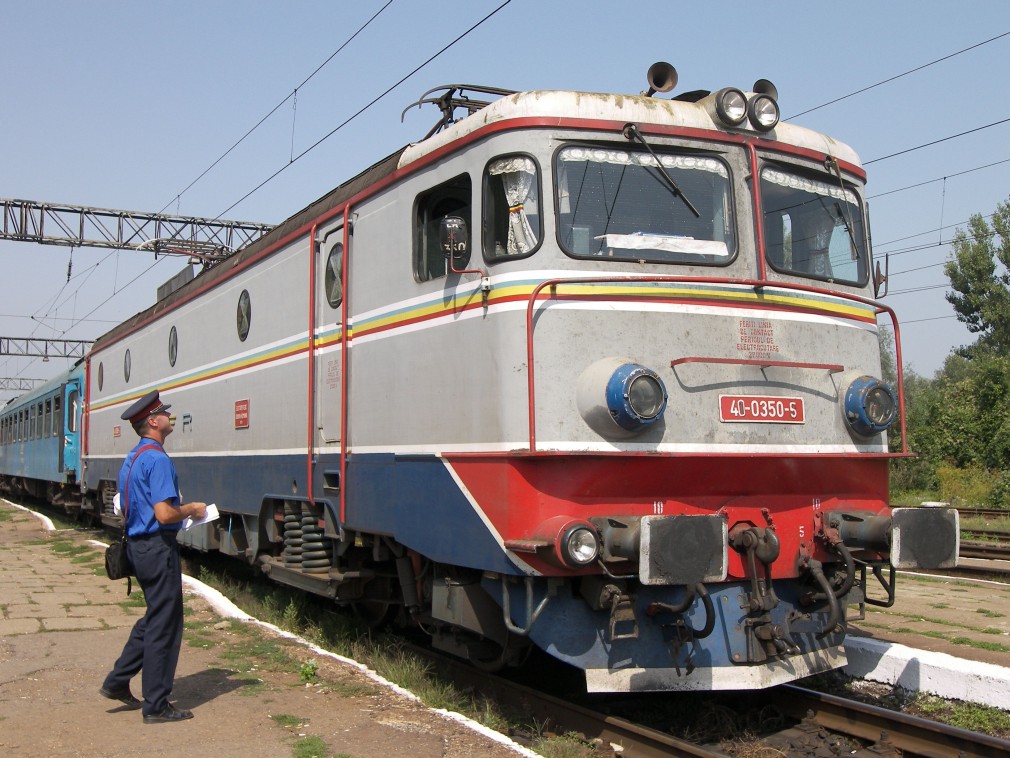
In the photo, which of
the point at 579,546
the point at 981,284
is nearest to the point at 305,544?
the point at 579,546

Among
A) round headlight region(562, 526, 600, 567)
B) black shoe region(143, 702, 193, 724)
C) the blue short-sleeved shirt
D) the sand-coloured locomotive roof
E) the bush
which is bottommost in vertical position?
black shoe region(143, 702, 193, 724)

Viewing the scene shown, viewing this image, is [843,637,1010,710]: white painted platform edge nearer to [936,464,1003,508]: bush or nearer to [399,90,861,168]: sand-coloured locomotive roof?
[399,90,861,168]: sand-coloured locomotive roof

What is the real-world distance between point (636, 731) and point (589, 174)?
324 cm

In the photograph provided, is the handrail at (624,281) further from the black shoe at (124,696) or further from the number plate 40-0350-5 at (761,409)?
the black shoe at (124,696)

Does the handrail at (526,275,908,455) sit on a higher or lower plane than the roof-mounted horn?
lower

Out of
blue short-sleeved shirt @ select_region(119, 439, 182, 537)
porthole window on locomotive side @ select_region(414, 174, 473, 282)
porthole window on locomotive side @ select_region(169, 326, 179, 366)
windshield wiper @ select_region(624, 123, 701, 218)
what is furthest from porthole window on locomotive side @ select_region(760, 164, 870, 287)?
porthole window on locomotive side @ select_region(169, 326, 179, 366)

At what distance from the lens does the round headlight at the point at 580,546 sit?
5.33 meters

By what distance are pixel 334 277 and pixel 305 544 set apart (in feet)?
7.31

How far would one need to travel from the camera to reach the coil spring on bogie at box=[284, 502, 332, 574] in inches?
324

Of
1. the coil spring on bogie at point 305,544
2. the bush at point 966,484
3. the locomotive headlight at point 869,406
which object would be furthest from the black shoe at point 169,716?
the bush at point 966,484

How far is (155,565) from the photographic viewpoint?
6.18 metres

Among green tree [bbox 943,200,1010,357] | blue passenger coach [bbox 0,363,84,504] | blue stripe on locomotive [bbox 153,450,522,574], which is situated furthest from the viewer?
green tree [bbox 943,200,1010,357]

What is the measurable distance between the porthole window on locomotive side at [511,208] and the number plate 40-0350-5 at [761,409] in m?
1.49

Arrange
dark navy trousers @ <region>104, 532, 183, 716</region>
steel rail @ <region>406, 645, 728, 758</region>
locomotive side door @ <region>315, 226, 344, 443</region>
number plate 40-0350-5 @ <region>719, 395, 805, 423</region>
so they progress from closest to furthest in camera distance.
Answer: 1. steel rail @ <region>406, 645, 728, 758</region>
2. number plate 40-0350-5 @ <region>719, 395, 805, 423</region>
3. dark navy trousers @ <region>104, 532, 183, 716</region>
4. locomotive side door @ <region>315, 226, 344, 443</region>
